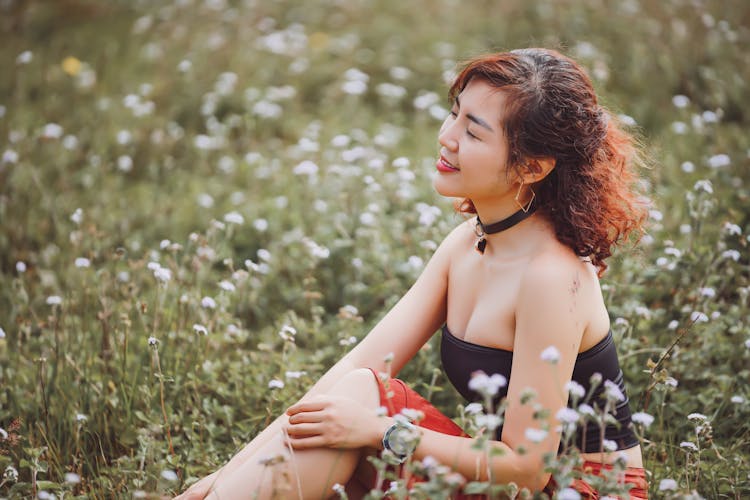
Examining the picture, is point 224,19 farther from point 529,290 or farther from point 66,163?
point 529,290

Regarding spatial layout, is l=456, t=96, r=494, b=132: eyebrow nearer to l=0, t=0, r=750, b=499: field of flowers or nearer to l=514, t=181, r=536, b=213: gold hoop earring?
l=514, t=181, r=536, b=213: gold hoop earring

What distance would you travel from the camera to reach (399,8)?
7.59 metres

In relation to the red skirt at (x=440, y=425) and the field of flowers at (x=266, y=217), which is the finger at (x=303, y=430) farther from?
the field of flowers at (x=266, y=217)

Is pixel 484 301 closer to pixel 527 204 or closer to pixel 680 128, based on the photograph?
pixel 527 204

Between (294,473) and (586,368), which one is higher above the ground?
(586,368)

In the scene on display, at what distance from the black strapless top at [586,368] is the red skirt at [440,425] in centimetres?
8

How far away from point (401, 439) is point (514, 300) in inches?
21.4

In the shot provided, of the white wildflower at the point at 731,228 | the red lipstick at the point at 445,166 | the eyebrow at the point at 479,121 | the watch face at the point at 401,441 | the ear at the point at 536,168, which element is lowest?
the watch face at the point at 401,441

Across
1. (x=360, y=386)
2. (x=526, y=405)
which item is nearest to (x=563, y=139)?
(x=526, y=405)

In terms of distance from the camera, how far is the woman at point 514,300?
214 cm

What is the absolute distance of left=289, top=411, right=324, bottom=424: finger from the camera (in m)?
2.19

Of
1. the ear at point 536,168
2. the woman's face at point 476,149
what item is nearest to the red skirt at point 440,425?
the woman's face at point 476,149

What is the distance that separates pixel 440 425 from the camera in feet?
7.95

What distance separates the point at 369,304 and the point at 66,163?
98.2 inches
